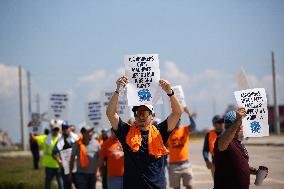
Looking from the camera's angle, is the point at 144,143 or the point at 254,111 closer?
the point at 144,143

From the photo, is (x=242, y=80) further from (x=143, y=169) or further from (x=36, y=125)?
(x=36, y=125)

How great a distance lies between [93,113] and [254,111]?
26.3ft

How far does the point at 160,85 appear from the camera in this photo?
638 cm

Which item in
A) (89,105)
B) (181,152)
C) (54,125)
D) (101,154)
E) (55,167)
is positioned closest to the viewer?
(101,154)

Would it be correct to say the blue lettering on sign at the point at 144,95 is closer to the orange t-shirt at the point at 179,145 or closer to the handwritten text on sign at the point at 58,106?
the orange t-shirt at the point at 179,145

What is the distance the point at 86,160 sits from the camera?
1011 cm

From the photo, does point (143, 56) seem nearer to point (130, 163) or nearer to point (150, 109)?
point (150, 109)

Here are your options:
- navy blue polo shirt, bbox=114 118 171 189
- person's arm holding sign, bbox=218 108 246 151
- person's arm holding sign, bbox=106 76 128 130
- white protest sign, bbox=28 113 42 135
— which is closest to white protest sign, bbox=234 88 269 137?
person's arm holding sign, bbox=218 108 246 151

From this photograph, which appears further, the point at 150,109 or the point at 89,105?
the point at 89,105

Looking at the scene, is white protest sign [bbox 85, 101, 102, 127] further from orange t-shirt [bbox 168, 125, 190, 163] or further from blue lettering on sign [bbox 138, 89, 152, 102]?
blue lettering on sign [bbox 138, 89, 152, 102]

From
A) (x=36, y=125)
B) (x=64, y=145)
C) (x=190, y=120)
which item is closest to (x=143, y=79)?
(x=190, y=120)

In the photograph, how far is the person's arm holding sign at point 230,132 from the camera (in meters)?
5.40

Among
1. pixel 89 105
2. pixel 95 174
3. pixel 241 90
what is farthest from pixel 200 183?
pixel 241 90

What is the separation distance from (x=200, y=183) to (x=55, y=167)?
463 centimetres
